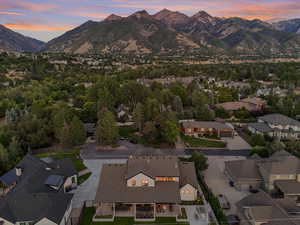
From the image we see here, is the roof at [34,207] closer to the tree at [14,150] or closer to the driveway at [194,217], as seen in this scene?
the driveway at [194,217]

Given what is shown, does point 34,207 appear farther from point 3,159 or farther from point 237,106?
point 237,106

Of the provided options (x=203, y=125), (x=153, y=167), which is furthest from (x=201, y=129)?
(x=153, y=167)

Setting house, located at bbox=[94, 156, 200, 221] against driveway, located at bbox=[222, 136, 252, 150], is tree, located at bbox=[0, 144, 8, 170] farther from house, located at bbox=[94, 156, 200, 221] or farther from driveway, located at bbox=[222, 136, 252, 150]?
driveway, located at bbox=[222, 136, 252, 150]

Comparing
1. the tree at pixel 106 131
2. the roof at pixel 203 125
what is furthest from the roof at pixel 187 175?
the roof at pixel 203 125

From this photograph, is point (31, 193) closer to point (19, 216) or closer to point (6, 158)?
point (19, 216)

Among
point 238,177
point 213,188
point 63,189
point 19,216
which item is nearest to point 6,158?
Result: point 63,189
